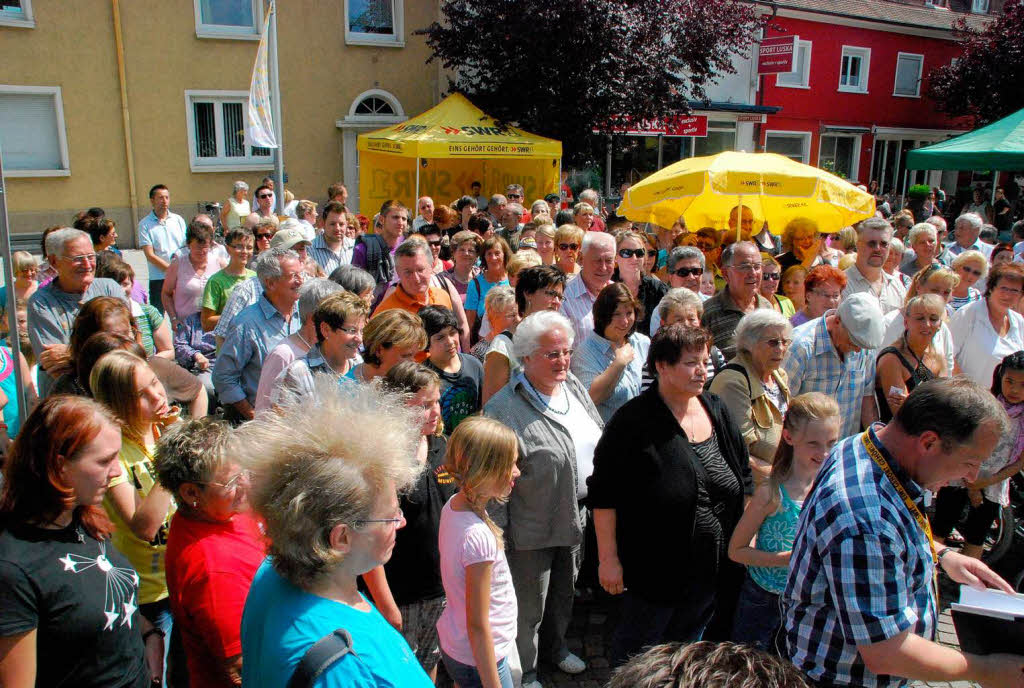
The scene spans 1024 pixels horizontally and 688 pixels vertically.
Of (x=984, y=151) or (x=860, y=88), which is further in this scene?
(x=860, y=88)

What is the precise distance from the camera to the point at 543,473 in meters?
3.14

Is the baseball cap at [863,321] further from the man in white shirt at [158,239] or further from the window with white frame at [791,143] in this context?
the window with white frame at [791,143]

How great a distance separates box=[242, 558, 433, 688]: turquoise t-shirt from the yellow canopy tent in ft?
35.8

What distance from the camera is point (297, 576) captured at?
1524 millimetres

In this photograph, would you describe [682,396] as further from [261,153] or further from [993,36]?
[993,36]

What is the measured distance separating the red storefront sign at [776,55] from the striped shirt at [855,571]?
809 inches

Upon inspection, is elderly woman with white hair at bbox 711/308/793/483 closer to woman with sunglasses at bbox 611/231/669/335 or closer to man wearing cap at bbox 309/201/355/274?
woman with sunglasses at bbox 611/231/669/335

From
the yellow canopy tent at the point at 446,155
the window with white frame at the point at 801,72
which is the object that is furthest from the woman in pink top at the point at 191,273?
the window with white frame at the point at 801,72

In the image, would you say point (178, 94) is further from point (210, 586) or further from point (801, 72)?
point (801, 72)

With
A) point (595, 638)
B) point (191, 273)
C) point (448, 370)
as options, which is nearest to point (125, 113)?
point (191, 273)

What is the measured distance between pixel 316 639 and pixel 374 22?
17.4m

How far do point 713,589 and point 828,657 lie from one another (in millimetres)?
1005

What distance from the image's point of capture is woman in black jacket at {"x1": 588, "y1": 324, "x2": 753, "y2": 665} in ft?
9.41

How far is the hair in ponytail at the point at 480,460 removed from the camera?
253 cm
